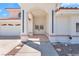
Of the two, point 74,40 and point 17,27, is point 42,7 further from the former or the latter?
point 17,27

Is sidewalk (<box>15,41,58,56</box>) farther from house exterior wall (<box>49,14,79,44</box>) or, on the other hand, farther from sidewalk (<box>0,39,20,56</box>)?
house exterior wall (<box>49,14,79,44</box>)

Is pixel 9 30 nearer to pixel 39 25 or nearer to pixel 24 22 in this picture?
pixel 39 25

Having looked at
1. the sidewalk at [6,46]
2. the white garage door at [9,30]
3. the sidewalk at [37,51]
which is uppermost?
the white garage door at [9,30]

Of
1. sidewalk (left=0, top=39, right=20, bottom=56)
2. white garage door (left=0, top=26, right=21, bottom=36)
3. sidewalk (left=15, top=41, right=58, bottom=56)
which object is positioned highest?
white garage door (left=0, top=26, right=21, bottom=36)

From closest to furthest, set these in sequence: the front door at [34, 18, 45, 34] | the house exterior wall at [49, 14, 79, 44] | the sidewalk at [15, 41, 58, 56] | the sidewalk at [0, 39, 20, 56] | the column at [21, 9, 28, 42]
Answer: the sidewalk at [15, 41, 58, 56], the sidewalk at [0, 39, 20, 56], the house exterior wall at [49, 14, 79, 44], the column at [21, 9, 28, 42], the front door at [34, 18, 45, 34]

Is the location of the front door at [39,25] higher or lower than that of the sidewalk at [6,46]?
higher

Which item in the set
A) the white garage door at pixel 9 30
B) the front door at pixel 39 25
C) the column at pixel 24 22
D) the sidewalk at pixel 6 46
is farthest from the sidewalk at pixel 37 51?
the white garage door at pixel 9 30

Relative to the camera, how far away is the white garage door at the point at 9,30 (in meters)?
28.6

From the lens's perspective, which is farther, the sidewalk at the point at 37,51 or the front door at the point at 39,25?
the front door at the point at 39,25

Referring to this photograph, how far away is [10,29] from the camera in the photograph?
28766 mm

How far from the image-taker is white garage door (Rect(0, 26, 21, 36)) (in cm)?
2862

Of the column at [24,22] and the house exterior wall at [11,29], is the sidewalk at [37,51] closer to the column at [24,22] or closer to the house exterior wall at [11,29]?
the column at [24,22]

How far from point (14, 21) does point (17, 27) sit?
1.12m

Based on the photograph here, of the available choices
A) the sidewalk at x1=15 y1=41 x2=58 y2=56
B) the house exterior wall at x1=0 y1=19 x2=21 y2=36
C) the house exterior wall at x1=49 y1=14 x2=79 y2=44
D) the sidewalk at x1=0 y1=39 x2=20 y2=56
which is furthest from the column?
the house exterior wall at x1=0 y1=19 x2=21 y2=36
